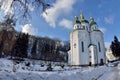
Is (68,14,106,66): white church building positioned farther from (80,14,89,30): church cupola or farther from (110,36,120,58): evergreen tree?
(110,36,120,58): evergreen tree

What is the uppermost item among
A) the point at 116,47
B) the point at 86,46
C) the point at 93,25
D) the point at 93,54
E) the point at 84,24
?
the point at 84,24

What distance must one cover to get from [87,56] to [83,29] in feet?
28.4

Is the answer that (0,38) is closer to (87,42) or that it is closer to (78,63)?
(78,63)

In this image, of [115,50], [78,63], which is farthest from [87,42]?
[115,50]

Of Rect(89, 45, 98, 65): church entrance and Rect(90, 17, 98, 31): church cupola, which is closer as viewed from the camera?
Rect(89, 45, 98, 65): church entrance

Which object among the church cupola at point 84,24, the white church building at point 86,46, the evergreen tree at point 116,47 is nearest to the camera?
the white church building at point 86,46

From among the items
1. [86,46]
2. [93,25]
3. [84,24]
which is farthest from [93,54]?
[84,24]

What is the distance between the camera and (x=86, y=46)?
54812 millimetres

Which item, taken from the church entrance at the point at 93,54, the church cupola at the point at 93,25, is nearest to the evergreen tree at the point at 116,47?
the church cupola at the point at 93,25

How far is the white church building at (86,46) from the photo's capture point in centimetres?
5284

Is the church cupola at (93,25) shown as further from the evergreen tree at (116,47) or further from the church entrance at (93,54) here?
the evergreen tree at (116,47)

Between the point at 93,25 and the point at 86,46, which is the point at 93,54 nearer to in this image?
the point at 86,46

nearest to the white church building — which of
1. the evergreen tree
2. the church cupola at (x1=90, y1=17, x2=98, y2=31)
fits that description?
the church cupola at (x1=90, y1=17, x2=98, y2=31)

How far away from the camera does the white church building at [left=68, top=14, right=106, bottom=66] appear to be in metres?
52.8
